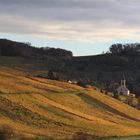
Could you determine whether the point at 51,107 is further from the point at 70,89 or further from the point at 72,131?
the point at 70,89

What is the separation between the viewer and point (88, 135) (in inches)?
2731

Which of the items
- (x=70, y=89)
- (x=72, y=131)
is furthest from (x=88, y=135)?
(x=70, y=89)

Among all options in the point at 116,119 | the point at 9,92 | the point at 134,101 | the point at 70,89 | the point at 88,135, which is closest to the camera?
the point at 88,135

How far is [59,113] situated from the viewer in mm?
81062

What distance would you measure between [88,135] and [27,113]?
8980 mm

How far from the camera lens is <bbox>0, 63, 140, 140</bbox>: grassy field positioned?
68.2 m

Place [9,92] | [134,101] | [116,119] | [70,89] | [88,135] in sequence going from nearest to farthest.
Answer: [88,135], [9,92], [116,119], [70,89], [134,101]

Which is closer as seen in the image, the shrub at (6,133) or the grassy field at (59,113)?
the shrub at (6,133)

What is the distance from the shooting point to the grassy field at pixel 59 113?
68250mm

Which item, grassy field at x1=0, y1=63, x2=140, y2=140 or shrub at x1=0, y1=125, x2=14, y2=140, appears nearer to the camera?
shrub at x1=0, y1=125, x2=14, y2=140

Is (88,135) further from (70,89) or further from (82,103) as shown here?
(70,89)

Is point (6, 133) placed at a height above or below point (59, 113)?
below

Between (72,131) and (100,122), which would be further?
(100,122)

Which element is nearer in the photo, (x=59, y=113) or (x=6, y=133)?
(x=6, y=133)
